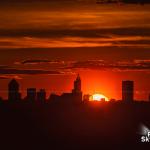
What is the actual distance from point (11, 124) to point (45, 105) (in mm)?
20005

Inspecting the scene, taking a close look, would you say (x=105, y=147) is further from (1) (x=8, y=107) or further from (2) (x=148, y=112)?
(1) (x=8, y=107)

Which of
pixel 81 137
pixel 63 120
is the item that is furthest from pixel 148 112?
pixel 63 120

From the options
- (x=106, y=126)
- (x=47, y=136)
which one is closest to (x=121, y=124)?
(x=106, y=126)

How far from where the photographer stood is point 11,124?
488ft

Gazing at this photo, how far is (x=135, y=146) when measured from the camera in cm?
11712

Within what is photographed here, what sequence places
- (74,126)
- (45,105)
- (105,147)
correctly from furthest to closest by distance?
(45,105)
(74,126)
(105,147)

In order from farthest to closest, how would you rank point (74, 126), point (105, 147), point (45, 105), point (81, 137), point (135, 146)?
1. point (45, 105)
2. point (74, 126)
3. point (81, 137)
4. point (105, 147)
5. point (135, 146)

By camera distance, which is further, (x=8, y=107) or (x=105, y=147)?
(x=8, y=107)

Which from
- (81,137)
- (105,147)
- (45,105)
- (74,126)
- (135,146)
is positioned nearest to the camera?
(135,146)

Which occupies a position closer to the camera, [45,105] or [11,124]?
[11,124]

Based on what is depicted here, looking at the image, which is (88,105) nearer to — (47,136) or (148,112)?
(47,136)

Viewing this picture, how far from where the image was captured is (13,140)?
443ft

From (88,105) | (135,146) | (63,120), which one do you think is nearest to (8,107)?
(63,120)

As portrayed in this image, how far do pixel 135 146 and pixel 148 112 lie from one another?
15425 millimetres
